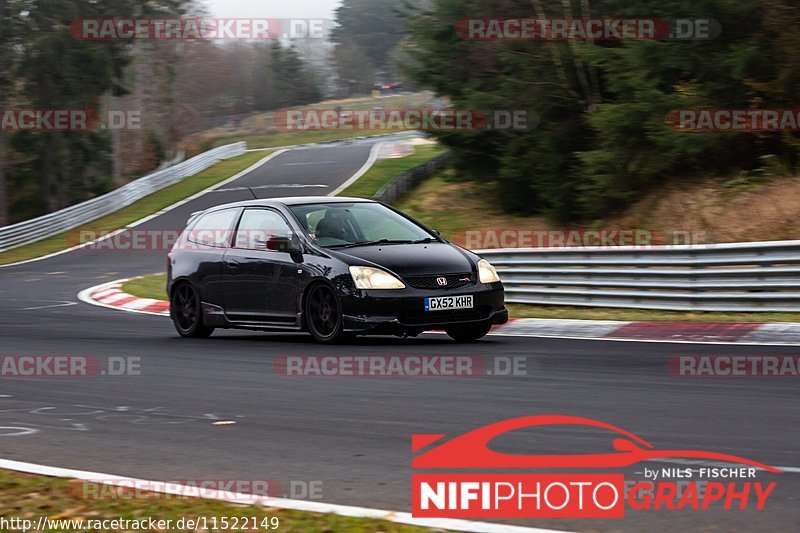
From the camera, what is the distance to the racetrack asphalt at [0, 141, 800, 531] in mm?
5906

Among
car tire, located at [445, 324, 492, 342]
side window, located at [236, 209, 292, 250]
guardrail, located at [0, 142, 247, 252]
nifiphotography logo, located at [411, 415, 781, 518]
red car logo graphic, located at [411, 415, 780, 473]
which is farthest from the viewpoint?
guardrail, located at [0, 142, 247, 252]

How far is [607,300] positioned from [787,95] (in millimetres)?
7206

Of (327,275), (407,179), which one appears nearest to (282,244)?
(327,275)

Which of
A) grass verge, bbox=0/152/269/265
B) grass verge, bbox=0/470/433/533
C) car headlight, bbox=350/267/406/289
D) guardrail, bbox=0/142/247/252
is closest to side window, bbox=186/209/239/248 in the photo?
car headlight, bbox=350/267/406/289

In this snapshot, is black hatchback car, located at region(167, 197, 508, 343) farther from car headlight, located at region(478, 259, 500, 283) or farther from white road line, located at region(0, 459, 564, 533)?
white road line, located at region(0, 459, 564, 533)

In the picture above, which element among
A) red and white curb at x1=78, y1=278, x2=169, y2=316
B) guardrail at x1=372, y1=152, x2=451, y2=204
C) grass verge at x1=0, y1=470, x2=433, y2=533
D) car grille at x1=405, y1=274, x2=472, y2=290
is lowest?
red and white curb at x1=78, y1=278, x2=169, y2=316

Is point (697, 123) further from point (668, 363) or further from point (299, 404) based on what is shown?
point (299, 404)

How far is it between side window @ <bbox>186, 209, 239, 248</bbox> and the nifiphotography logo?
741 cm

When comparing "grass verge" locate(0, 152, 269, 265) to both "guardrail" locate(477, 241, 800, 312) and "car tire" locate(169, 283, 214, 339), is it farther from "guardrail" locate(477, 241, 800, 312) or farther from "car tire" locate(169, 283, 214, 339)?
"guardrail" locate(477, 241, 800, 312)

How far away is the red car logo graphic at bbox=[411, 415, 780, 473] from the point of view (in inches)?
229

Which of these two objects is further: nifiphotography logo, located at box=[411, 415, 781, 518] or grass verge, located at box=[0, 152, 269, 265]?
grass verge, located at box=[0, 152, 269, 265]

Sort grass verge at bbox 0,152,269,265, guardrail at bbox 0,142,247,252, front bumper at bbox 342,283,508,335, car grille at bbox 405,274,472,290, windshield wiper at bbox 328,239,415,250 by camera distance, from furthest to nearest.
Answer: guardrail at bbox 0,142,247,252 < grass verge at bbox 0,152,269,265 < windshield wiper at bbox 328,239,415,250 < car grille at bbox 405,274,472,290 < front bumper at bbox 342,283,508,335

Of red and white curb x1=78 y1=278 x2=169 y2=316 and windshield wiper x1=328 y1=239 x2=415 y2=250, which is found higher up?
windshield wiper x1=328 y1=239 x2=415 y2=250

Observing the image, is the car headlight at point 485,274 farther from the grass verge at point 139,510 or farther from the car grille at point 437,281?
the grass verge at point 139,510
